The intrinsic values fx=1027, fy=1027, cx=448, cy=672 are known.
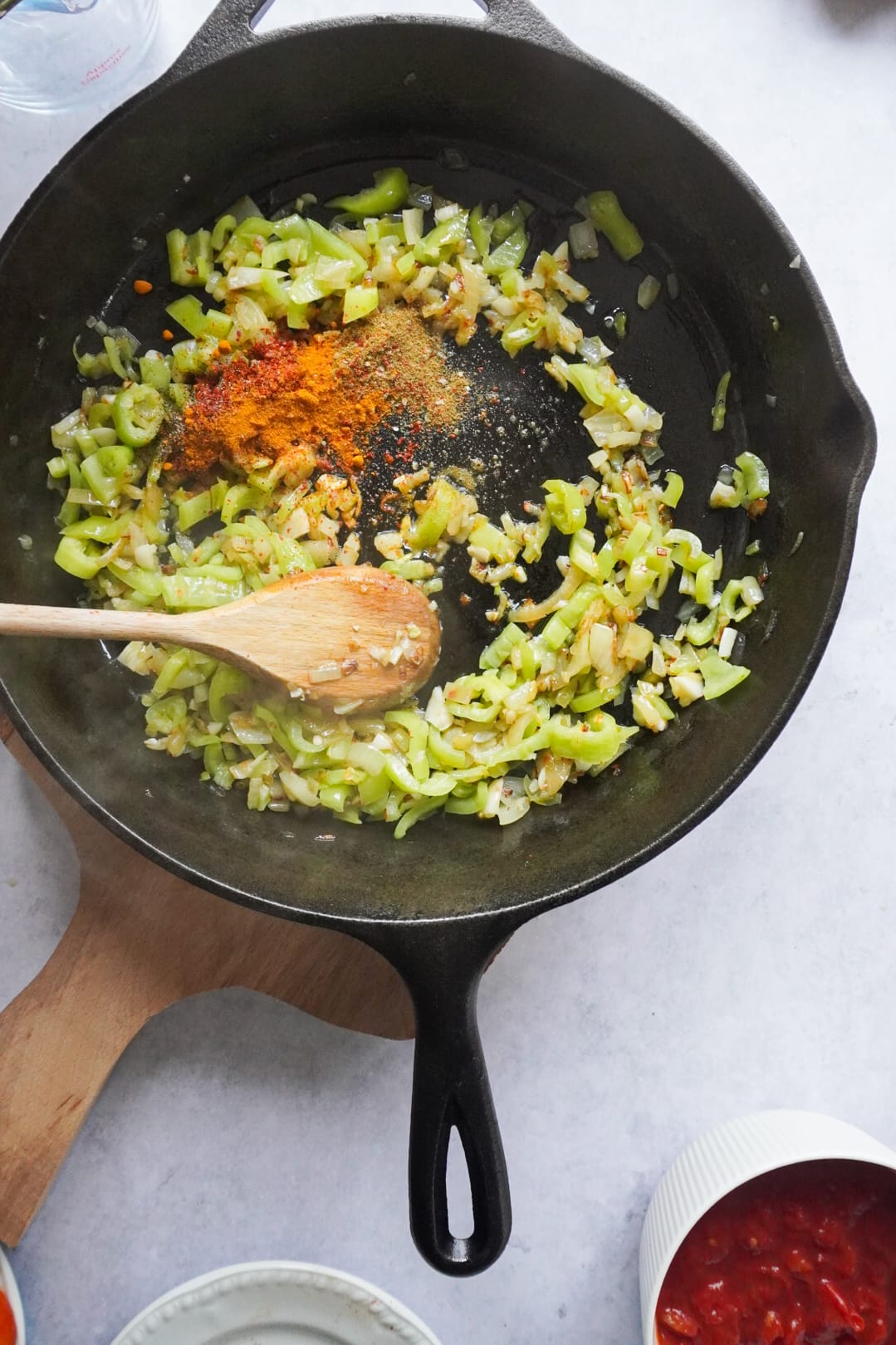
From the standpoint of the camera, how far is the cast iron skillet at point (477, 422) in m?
1.55

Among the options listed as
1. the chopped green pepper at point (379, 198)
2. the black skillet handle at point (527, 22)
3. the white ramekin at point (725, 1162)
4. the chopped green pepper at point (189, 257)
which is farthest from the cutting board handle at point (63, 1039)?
the black skillet handle at point (527, 22)

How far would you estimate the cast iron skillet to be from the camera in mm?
1551

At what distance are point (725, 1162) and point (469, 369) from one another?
141 cm

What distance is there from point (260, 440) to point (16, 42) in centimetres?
83

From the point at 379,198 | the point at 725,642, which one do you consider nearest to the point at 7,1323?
the point at 725,642

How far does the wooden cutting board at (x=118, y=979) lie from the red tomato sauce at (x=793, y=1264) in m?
0.61

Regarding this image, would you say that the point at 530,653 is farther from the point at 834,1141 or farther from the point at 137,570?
the point at 834,1141

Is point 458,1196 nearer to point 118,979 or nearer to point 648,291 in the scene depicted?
point 118,979

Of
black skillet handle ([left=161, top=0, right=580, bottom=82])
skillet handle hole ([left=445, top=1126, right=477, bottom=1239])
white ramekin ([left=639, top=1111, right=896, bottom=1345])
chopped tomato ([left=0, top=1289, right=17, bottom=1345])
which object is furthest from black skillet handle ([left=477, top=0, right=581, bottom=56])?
chopped tomato ([left=0, top=1289, right=17, bottom=1345])

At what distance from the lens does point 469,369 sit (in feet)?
6.06

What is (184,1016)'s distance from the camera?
192cm

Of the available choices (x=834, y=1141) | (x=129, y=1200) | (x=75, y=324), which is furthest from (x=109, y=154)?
(x=834, y=1141)

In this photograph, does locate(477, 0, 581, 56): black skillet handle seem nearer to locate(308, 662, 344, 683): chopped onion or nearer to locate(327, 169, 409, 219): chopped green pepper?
locate(327, 169, 409, 219): chopped green pepper

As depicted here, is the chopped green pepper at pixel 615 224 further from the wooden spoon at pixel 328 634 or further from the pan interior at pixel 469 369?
the wooden spoon at pixel 328 634
